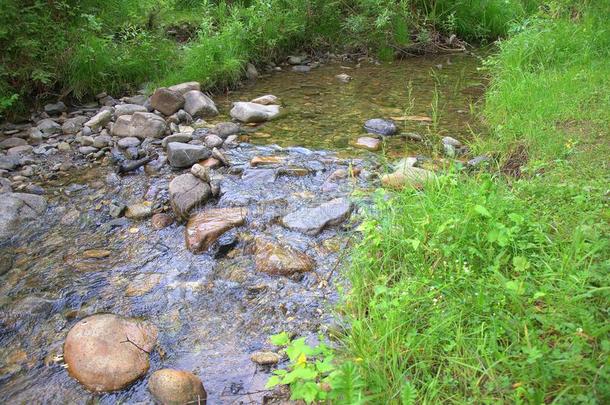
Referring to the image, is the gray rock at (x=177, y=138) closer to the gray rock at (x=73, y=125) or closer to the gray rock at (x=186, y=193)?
the gray rock at (x=186, y=193)

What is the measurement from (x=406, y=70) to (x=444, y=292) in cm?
589

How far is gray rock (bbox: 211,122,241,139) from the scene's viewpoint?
5504 millimetres

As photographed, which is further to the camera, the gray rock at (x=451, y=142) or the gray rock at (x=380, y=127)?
the gray rock at (x=380, y=127)

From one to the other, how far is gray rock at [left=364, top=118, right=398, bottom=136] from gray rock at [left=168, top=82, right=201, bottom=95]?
2279 mm

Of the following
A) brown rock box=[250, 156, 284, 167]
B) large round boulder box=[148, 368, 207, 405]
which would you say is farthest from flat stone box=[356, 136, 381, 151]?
large round boulder box=[148, 368, 207, 405]

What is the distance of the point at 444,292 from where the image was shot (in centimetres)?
249

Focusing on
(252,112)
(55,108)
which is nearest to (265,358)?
(252,112)

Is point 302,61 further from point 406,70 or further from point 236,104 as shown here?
point 236,104

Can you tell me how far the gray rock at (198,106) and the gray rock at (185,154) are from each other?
1276 millimetres

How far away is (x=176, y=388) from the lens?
2.41m

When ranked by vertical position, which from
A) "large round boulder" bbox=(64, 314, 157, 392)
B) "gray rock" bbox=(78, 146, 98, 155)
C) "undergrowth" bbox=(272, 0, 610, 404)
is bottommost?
"gray rock" bbox=(78, 146, 98, 155)

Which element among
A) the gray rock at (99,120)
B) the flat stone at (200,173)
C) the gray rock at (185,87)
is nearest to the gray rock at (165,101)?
the gray rock at (185,87)

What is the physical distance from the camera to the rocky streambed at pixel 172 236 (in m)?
2.66

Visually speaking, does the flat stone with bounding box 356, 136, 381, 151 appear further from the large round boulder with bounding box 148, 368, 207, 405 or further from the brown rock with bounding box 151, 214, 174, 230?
the large round boulder with bounding box 148, 368, 207, 405
